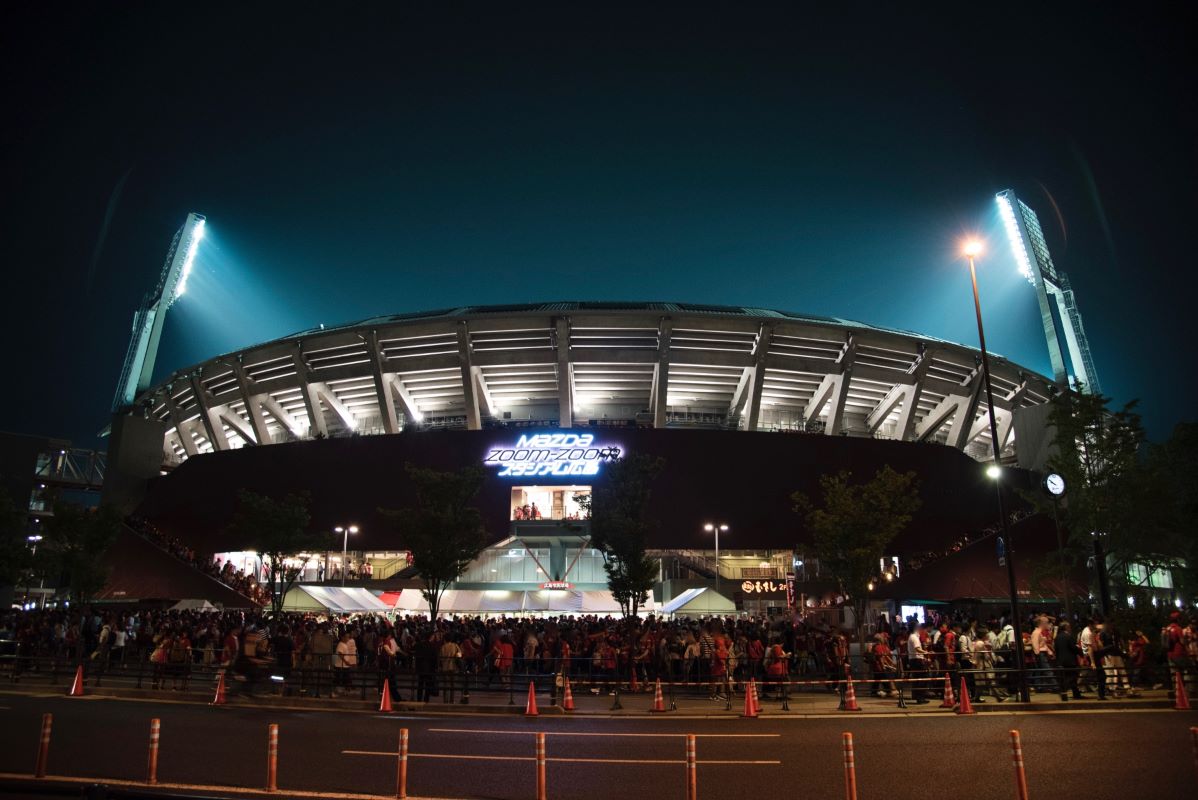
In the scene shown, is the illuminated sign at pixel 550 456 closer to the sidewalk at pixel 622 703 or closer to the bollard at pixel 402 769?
the sidewalk at pixel 622 703

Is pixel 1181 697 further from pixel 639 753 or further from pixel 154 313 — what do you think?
pixel 154 313

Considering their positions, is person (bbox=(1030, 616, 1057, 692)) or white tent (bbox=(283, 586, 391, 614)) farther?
white tent (bbox=(283, 586, 391, 614))

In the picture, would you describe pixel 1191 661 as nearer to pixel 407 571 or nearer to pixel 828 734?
pixel 828 734

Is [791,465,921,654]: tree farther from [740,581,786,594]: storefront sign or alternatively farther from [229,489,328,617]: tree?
[229,489,328,617]: tree

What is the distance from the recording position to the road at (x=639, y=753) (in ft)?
26.8

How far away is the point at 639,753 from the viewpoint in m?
10.4

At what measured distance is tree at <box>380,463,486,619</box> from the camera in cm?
2702

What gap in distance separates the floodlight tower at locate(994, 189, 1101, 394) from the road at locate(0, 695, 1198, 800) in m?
48.1

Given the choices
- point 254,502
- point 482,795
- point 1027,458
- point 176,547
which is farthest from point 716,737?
point 1027,458

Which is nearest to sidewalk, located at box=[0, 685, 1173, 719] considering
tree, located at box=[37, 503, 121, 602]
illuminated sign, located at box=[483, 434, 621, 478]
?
tree, located at box=[37, 503, 121, 602]

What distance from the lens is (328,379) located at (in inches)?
1886

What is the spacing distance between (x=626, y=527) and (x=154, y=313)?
50974 mm

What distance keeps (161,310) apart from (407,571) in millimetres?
33998

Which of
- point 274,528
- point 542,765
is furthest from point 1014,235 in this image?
point 542,765
